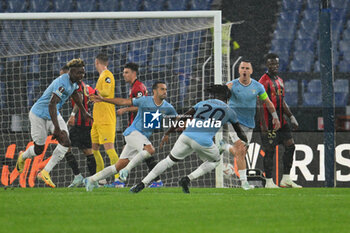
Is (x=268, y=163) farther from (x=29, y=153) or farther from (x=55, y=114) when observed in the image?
(x=29, y=153)

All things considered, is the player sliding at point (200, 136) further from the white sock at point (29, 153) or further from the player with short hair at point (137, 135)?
the white sock at point (29, 153)

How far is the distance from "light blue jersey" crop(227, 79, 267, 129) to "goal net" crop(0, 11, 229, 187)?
2.27 feet

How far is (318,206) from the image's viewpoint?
584cm

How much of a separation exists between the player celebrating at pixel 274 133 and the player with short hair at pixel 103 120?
6.70ft

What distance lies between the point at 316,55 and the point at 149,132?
9079 mm

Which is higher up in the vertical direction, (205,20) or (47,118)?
(205,20)

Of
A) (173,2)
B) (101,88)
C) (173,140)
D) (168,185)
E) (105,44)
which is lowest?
(168,185)

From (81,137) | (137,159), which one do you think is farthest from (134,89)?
(137,159)

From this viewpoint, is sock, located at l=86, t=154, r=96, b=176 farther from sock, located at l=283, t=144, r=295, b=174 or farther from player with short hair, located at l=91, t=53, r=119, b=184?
sock, located at l=283, t=144, r=295, b=174

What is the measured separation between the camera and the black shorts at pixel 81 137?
9672 mm

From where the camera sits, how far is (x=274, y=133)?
937 cm

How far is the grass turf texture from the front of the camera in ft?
13.9

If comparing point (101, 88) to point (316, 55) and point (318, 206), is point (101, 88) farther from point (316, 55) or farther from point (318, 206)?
point (316, 55)

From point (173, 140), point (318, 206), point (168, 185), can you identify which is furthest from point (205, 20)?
point (318, 206)
